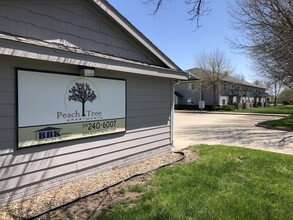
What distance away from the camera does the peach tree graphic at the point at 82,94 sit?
5.45m

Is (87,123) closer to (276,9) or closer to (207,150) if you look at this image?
(207,150)

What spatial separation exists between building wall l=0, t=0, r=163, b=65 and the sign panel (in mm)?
720

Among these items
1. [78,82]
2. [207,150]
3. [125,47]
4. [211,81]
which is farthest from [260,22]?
[211,81]

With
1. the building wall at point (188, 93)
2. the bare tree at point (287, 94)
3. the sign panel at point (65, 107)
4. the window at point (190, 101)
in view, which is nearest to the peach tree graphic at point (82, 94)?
the sign panel at point (65, 107)

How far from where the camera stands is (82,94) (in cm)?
567

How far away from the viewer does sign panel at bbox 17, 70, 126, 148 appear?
4.61m

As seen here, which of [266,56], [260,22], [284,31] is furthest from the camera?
[266,56]

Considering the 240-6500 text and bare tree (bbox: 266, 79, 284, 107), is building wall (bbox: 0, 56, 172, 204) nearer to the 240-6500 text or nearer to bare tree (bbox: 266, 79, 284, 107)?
the 240-6500 text

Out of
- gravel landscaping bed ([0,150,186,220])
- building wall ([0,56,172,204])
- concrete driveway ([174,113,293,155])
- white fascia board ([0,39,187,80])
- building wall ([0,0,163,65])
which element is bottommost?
concrete driveway ([174,113,293,155])

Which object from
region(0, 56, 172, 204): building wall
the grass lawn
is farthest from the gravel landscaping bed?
the grass lawn

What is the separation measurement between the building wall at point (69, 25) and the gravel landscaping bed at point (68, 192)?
2762 mm

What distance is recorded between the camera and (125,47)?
23.0 feet

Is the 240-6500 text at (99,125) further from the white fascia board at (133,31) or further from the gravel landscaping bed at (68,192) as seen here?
the white fascia board at (133,31)

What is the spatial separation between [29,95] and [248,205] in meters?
4.06
